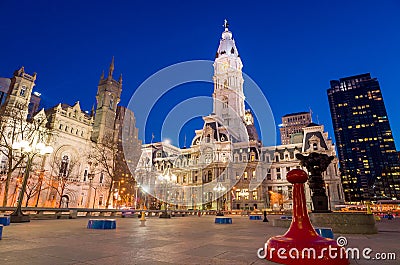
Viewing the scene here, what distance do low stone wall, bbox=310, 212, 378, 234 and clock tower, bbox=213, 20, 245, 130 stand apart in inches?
2356

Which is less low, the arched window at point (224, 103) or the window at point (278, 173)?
the arched window at point (224, 103)

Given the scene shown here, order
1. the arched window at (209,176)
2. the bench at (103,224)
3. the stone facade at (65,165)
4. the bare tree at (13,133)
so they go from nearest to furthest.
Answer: the bench at (103,224)
the bare tree at (13,133)
the stone facade at (65,165)
the arched window at (209,176)

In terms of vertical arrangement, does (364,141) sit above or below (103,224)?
above

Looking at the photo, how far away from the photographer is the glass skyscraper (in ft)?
455

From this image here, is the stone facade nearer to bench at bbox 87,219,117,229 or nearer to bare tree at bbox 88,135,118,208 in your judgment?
bare tree at bbox 88,135,118,208

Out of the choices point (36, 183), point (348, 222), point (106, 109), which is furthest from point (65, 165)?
point (348, 222)

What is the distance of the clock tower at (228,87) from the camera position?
7288cm

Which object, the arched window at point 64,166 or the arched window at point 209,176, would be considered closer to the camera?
the arched window at point 64,166

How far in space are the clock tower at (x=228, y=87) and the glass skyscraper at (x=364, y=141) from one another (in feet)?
358

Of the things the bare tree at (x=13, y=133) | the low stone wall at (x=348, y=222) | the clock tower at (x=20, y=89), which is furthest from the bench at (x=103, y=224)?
the clock tower at (x=20, y=89)

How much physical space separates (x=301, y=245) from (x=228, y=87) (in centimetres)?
7648

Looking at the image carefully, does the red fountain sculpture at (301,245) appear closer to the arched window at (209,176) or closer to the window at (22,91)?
the window at (22,91)

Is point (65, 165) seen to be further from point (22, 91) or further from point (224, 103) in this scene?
point (224, 103)

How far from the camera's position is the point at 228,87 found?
77750 mm
